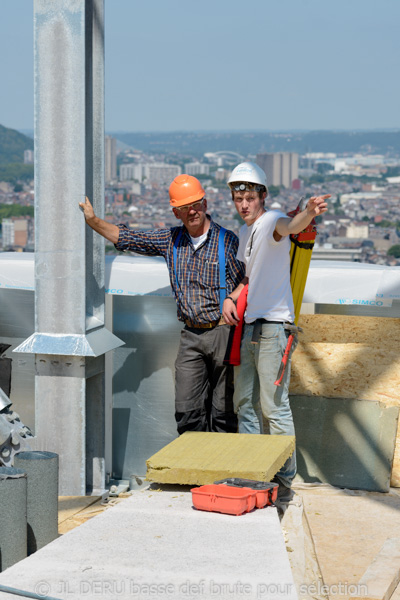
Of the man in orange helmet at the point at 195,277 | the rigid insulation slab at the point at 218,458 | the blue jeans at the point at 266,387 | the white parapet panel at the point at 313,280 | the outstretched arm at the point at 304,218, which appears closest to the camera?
the rigid insulation slab at the point at 218,458

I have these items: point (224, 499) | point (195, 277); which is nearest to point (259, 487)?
point (224, 499)

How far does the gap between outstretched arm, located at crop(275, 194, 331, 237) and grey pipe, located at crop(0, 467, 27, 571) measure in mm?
1823

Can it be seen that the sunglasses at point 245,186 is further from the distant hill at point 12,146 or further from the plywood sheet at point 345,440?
the distant hill at point 12,146

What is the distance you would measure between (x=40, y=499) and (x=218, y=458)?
0.91m

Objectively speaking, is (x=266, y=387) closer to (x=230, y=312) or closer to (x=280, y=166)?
(x=230, y=312)

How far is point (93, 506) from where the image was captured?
207 inches

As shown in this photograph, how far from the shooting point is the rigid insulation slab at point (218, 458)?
402 centimetres

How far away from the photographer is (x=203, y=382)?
16.9 feet

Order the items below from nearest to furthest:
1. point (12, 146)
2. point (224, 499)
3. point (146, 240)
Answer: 1. point (224, 499)
2. point (146, 240)
3. point (12, 146)

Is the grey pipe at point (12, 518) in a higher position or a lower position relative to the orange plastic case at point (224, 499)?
lower

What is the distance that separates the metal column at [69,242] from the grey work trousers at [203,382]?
553 millimetres

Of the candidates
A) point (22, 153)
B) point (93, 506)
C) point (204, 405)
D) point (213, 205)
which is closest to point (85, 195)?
point (204, 405)

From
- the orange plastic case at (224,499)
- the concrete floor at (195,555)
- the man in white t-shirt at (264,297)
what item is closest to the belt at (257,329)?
the man in white t-shirt at (264,297)

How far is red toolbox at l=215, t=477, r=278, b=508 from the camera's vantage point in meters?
3.79
